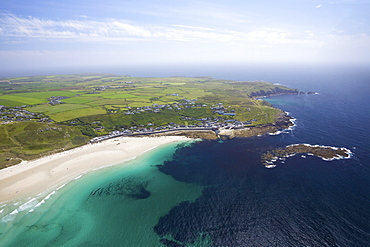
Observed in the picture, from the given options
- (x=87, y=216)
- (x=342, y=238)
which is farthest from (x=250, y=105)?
(x=87, y=216)

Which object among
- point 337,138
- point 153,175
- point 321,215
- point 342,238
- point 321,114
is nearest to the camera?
point 342,238

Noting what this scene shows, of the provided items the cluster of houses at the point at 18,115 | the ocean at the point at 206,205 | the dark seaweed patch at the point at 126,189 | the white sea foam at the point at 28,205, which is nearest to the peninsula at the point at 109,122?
the cluster of houses at the point at 18,115

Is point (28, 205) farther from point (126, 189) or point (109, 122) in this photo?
point (109, 122)

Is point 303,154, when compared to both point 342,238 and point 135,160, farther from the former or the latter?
point 135,160

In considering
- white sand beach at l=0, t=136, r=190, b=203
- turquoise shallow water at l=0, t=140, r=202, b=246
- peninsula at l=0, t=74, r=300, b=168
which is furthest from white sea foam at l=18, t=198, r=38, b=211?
peninsula at l=0, t=74, r=300, b=168

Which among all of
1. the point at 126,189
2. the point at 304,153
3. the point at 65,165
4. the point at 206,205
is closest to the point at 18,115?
the point at 65,165

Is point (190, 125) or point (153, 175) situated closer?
point (153, 175)

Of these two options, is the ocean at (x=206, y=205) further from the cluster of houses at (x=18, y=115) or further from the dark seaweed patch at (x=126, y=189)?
the cluster of houses at (x=18, y=115)
